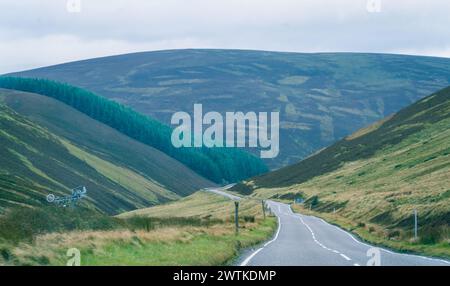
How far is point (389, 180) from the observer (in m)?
87.4

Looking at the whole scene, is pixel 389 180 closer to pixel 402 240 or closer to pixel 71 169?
pixel 402 240

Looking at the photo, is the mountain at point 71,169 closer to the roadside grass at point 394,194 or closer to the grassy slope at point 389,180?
the grassy slope at point 389,180

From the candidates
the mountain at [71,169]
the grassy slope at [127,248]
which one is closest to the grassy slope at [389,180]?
the grassy slope at [127,248]

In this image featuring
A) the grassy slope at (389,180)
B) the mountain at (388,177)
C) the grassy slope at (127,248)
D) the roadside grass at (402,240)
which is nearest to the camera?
the grassy slope at (127,248)

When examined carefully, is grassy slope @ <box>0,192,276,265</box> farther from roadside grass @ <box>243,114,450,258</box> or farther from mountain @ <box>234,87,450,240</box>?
mountain @ <box>234,87,450,240</box>

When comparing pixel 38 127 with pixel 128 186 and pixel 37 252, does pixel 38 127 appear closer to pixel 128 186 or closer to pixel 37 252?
pixel 128 186

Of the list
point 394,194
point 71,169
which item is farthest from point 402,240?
point 71,169

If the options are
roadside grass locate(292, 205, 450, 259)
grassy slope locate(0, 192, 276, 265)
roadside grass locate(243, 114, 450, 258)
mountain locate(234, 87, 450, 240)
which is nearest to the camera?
grassy slope locate(0, 192, 276, 265)

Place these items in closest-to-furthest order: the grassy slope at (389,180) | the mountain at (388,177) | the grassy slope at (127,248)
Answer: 1. the grassy slope at (127,248)
2. the grassy slope at (389,180)
3. the mountain at (388,177)

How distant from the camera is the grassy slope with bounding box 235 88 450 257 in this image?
147ft

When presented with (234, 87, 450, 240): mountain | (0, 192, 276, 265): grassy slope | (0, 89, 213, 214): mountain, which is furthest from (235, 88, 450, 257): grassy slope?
(0, 89, 213, 214): mountain

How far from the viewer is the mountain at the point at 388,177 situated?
5091 cm

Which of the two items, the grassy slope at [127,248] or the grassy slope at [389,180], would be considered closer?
the grassy slope at [127,248]
